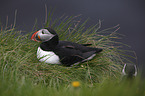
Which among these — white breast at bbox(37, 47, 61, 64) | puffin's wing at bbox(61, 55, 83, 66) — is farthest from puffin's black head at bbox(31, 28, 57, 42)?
puffin's wing at bbox(61, 55, 83, 66)

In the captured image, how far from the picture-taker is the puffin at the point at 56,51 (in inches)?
116

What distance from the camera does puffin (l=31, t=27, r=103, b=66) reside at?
9.70 ft

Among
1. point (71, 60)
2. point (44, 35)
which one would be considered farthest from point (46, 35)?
point (71, 60)

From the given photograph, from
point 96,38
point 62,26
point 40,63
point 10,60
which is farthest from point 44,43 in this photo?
point 96,38

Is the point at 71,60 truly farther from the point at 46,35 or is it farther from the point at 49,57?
the point at 46,35

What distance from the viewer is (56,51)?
296 cm

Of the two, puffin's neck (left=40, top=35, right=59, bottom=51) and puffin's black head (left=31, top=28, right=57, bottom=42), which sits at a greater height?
puffin's black head (left=31, top=28, right=57, bottom=42)

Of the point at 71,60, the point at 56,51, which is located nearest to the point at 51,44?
the point at 56,51

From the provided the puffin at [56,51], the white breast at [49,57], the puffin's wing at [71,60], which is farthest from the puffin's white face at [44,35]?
the puffin's wing at [71,60]

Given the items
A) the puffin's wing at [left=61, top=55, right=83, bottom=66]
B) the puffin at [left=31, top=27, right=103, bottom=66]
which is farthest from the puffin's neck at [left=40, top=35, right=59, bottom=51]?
the puffin's wing at [left=61, top=55, right=83, bottom=66]

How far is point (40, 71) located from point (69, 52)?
566mm

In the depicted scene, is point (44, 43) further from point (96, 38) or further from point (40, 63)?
point (96, 38)

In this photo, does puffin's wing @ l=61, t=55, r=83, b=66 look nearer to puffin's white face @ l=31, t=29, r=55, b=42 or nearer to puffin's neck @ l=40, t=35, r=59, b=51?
puffin's neck @ l=40, t=35, r=59, b=51

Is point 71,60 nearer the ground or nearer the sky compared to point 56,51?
nearer the ground
